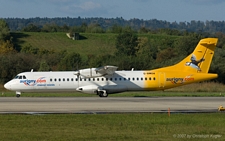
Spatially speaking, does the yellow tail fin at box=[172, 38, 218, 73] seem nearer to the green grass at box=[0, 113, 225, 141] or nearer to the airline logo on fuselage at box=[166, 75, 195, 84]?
the airline logo on fuselage at box=[166, 75, 195, 84]

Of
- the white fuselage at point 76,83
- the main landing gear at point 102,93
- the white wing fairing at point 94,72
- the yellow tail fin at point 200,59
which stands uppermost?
the yellow tail fin at point 200,59

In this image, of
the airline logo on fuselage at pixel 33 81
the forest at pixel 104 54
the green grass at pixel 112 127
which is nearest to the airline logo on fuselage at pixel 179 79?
the forest at pixel 104 54

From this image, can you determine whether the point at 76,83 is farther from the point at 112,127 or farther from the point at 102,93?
the point at 112,127

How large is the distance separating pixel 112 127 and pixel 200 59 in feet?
79.8

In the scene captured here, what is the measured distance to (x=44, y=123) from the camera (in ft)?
73.6

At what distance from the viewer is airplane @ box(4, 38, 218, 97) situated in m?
43.6

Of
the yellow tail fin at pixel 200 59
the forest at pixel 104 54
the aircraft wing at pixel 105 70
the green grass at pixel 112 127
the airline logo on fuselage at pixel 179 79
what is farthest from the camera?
the forest at pixel 104 54

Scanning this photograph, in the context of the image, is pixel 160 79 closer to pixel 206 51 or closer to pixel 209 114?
pixel 206 51

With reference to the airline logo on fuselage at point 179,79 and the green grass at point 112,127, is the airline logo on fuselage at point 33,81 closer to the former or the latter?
the airline logo on fuselage at point 179,79

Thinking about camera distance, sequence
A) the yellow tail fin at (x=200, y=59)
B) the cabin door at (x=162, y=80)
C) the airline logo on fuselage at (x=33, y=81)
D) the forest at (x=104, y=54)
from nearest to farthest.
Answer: the cabin door at (x=162, y=80), the yellow tail fin at (x=200, y=59), the airline logo on fuselage at (x=33, y=81), the forest at (x=104, y=54)

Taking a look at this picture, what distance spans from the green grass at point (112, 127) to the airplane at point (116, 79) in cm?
1754

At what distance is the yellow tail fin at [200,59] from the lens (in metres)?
43.8

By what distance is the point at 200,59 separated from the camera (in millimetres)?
43875

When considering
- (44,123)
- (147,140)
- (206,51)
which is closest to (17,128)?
(44,123)
